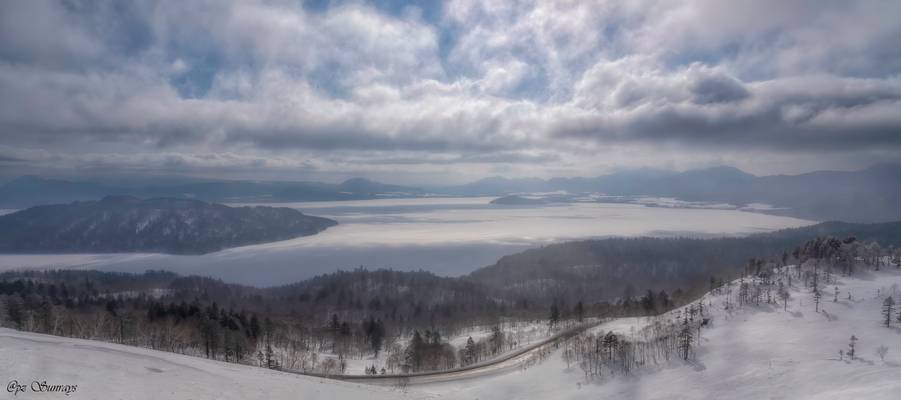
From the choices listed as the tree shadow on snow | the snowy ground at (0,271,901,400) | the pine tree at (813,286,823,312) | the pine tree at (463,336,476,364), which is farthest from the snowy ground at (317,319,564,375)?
the tree shadow on snow

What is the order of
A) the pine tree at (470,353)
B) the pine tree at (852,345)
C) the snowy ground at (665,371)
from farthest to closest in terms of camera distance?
the pine tree at (470,353) → the pine tree at (852,345) → the snowy ground at (665,371)

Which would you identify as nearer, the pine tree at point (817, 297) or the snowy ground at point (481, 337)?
the pine tree at point (817, 297)

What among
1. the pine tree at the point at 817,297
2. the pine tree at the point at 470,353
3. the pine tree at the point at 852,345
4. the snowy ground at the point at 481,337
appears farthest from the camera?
the snowy ground at the point at 481,337

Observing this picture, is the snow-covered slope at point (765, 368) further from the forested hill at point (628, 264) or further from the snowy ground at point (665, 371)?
the forested hill at point (628, 264)

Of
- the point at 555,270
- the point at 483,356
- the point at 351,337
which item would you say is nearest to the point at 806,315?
the point at 483,356

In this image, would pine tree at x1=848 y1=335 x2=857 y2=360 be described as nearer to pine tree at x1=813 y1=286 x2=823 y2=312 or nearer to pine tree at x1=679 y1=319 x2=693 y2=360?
pine tree at x1=813 y1=286 x2=823 y2=312

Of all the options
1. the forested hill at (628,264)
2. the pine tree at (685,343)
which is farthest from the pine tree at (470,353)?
the forested hill at (628,264)
